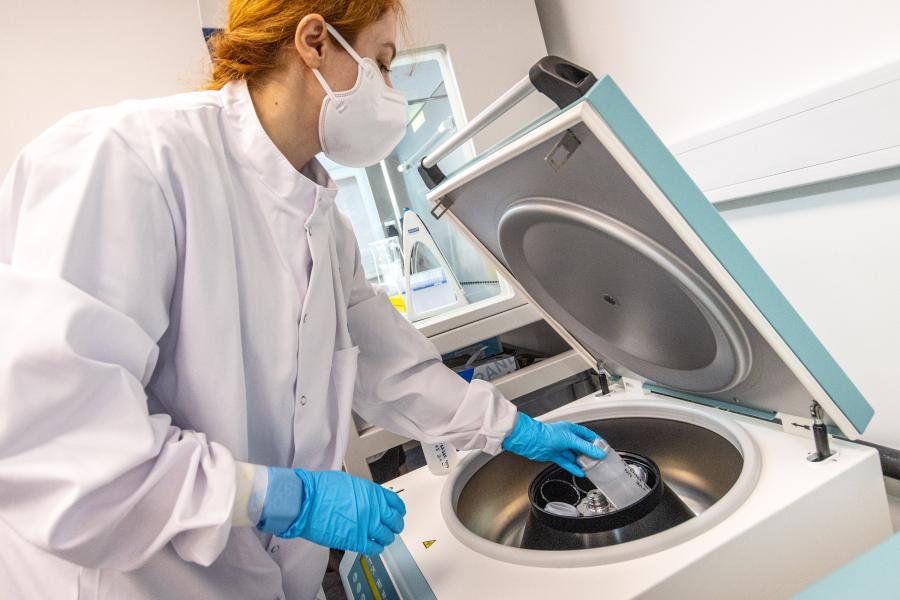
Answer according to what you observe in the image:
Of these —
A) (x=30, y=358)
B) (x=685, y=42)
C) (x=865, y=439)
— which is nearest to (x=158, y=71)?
(x=30, y=358)

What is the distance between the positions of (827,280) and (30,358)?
1.56 meters

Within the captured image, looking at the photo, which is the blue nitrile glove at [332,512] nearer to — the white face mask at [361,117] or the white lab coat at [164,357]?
the white lab coat at [164,357]

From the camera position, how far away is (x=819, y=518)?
2.84ft

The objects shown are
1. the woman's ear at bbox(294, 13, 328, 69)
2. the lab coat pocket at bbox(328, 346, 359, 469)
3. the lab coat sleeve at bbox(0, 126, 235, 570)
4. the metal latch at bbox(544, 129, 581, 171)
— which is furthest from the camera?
the lab coat pocket at bbox(328, 346, 359, 469)

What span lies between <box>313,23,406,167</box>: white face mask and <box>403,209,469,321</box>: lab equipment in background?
0.78 meters

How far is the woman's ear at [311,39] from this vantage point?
0.98 meters

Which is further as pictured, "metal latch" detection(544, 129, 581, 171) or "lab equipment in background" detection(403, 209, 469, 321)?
"lab equipment in background" detection(403, 209, 469, 321)

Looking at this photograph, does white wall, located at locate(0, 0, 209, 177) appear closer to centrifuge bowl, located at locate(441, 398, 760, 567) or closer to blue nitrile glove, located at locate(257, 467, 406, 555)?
blue nitrile glove, located at locate(257, 467, 406, 555)

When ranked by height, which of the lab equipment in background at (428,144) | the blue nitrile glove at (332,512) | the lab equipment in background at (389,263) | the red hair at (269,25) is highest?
the red hair at (269,25)

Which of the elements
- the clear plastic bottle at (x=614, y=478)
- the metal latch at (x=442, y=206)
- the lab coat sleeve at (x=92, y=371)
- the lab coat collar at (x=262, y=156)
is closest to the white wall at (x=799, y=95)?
the clear plastic bottle at (x=614, y=478)

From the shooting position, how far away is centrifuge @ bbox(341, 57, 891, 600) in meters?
0.77

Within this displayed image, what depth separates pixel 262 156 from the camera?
1.04 meters

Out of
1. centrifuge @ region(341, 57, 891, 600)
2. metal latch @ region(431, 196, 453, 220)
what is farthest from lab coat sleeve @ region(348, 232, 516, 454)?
metal latch @ region(431, 196, 453, 220)

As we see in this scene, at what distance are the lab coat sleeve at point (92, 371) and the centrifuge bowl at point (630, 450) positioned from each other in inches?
20.2
